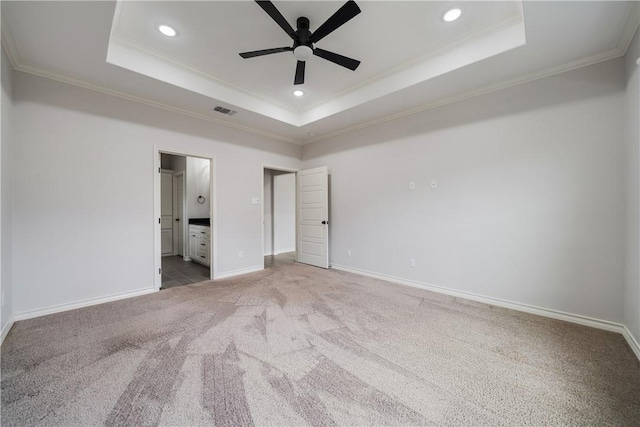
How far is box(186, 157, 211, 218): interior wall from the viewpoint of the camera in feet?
19.6

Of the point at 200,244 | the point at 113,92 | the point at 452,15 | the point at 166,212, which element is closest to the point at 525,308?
the point at 452,15

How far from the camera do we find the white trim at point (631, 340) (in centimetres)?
205

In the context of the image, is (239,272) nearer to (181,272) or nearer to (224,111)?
(181,272)

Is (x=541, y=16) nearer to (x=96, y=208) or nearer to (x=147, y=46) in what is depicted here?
(x=147, y=46)

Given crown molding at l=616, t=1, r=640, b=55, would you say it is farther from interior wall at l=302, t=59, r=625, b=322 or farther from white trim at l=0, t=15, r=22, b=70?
white trim at l=0, t=15, r=22, b=70

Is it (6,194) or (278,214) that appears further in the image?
(278,214)

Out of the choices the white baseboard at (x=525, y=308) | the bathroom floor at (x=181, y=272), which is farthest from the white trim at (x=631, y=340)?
the bathroom floor at (x=181, y=272)

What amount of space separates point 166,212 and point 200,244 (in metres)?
1.91

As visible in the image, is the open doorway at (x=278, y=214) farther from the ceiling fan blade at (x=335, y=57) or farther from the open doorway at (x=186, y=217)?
the ceiling fan blade at (x=335, y=57)

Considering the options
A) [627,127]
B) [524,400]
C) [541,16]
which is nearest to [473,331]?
[524,400]

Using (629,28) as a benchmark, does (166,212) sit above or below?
below

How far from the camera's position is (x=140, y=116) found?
137 inches

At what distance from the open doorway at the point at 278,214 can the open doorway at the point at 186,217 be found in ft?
4.88

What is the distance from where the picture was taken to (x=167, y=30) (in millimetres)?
2527
